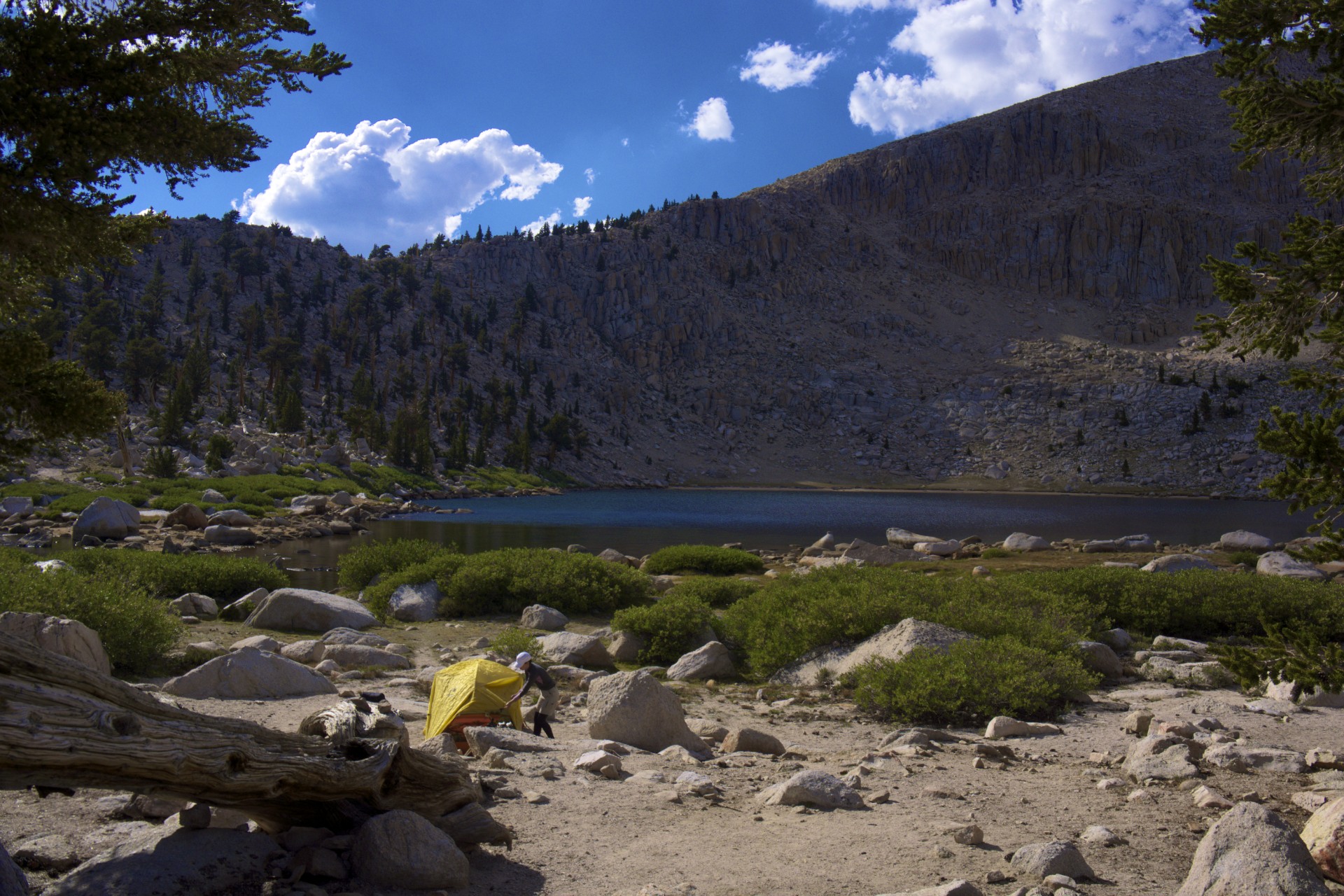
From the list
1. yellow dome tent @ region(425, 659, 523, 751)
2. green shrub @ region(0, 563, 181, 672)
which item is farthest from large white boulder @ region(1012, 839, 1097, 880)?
green shrub @ region(0, 563, 181, 672)

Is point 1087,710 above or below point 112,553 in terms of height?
below

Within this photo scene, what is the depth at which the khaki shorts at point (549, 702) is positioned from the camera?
32.6 ft

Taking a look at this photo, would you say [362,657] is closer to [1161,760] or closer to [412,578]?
[412,578]

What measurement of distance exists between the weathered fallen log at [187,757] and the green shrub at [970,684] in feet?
21.2

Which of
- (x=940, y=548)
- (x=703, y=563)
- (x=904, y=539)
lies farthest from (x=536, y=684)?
(x=904, y=539)

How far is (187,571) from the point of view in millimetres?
19766

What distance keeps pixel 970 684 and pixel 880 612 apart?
3032 mm

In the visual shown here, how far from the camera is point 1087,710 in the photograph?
1095 cm

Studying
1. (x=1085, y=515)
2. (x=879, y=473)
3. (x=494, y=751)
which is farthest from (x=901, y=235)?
(x=494, y=751)

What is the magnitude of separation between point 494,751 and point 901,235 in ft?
557

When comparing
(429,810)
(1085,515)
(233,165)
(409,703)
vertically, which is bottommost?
(1085,515)

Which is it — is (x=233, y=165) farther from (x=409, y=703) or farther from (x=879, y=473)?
(x=879, y=473)

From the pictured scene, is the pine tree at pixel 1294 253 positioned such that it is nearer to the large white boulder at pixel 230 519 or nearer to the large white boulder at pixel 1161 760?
the large white boulder at pixel 1161 760

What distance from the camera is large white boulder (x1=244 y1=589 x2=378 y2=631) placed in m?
16.8
